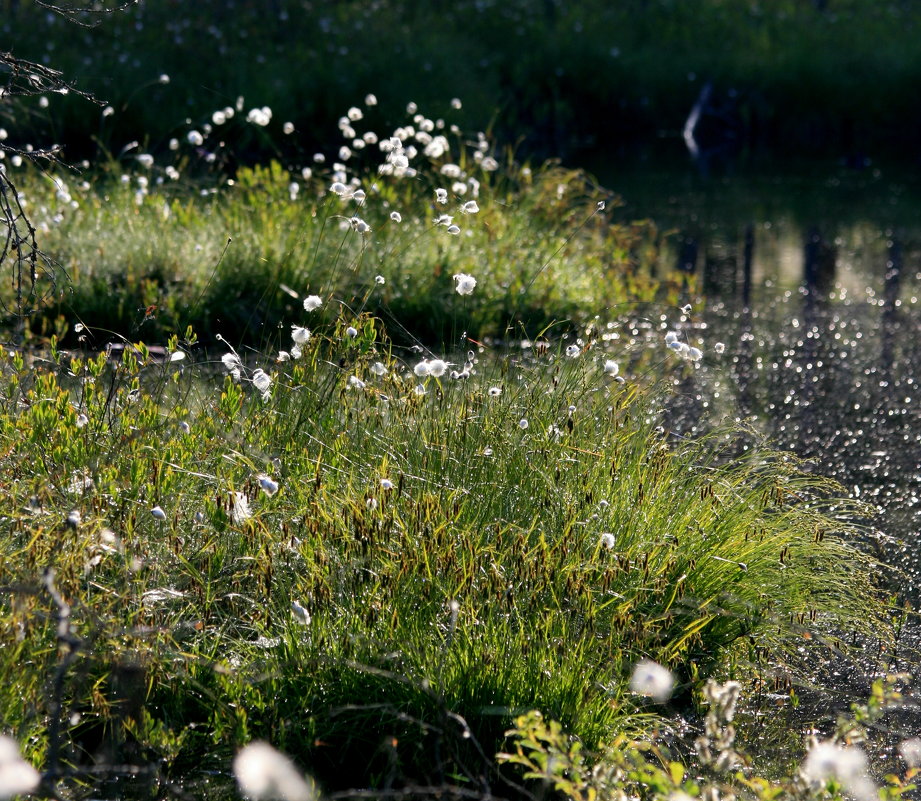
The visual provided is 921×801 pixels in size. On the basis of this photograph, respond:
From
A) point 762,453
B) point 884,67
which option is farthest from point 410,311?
point 884,67

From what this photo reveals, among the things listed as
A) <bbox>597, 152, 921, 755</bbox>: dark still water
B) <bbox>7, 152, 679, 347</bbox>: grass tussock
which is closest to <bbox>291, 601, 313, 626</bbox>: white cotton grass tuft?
<bbox>597, 152, 921, 755</bbox>: dark still water

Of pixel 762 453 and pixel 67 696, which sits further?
pixel 762 453

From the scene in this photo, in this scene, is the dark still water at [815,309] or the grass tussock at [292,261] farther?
the grass tussock at [292,261]

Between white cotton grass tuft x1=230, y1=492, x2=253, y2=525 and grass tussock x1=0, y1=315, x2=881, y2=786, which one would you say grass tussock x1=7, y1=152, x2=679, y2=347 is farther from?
white cotton grass tuft x1=230, y1=492, x2=253, y2=525

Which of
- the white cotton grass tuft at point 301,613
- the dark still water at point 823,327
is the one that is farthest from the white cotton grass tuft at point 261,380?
the dark still water at point 823,327

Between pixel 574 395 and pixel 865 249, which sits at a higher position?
pixel 574 395

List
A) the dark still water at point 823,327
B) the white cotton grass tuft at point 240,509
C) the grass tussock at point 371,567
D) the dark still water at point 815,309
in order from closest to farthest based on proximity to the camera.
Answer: the grass tussock at point 371,567
the white cotton grass tuft at point 240,509
the dark still water at point 823,327
the dark still water at point 815,309

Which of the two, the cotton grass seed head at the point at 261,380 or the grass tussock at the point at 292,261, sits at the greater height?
the cotton grass seed head at the point at 261,380

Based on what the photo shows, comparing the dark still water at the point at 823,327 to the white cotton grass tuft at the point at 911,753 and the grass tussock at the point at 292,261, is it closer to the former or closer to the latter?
the white cotton grass tuft at the point at 911,753

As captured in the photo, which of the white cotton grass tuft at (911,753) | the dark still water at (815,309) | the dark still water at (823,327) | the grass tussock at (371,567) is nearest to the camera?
the grass tussock at (371,567)

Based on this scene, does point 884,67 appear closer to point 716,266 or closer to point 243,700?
point 716,266

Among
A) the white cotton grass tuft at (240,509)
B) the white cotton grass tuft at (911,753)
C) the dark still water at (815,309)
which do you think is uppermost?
the white cotton grass tuft at (240,509)

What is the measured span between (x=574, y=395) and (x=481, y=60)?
14.5 metres

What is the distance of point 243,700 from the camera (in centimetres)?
313
